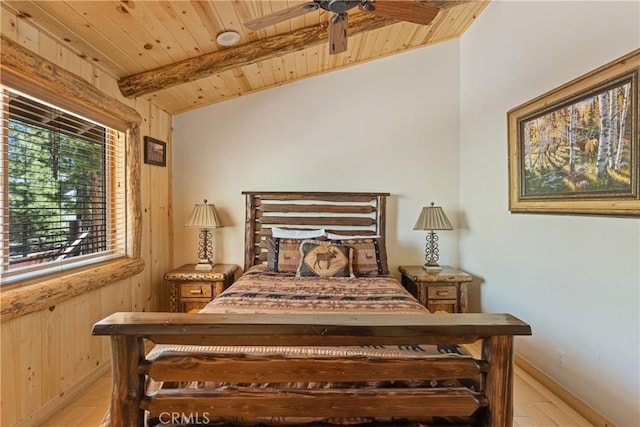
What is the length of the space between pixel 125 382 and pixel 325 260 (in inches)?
74.6

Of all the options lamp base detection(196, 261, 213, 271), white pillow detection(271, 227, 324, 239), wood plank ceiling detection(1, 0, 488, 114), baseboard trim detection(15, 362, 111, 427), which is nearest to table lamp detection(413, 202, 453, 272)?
white pillow detection(271, 227, 324, 239)

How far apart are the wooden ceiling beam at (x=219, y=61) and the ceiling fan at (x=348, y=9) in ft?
2.51

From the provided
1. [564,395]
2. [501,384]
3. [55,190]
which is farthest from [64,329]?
[564,395]

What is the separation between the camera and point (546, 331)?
93.2 inches

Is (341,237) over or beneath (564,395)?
over

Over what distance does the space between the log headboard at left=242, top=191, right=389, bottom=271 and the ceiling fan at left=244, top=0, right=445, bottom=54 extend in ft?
→ 5.80

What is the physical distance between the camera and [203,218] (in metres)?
3.30

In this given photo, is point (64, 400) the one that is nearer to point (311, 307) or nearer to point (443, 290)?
point (311, 307)

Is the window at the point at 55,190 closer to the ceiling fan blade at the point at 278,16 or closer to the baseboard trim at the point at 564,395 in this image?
the ceiling fan blade at the point at 278,16

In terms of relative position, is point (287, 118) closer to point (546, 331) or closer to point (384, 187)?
point (384, 187)

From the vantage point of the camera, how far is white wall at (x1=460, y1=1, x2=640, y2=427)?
179 cm

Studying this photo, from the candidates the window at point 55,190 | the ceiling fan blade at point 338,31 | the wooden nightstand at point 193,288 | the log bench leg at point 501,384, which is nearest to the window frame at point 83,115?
the window at point 55,190

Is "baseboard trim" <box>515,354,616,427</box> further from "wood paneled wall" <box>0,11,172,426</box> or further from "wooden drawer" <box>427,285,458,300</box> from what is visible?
"wood paneled wall" <box>0,11,172,426</box>

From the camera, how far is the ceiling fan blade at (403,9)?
5.94ft
